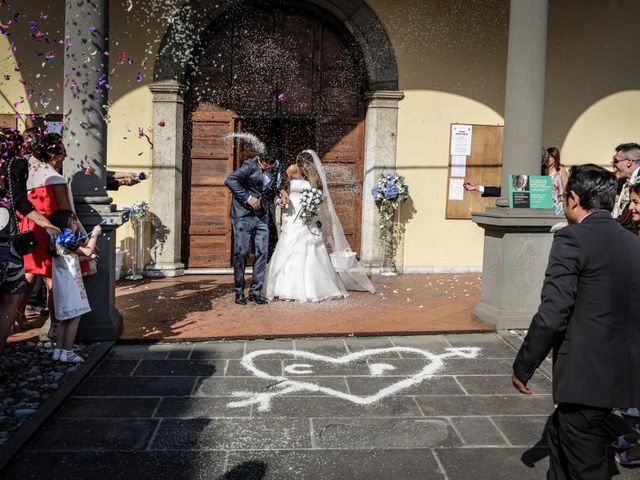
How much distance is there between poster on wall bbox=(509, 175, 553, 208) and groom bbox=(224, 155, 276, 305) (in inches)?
110

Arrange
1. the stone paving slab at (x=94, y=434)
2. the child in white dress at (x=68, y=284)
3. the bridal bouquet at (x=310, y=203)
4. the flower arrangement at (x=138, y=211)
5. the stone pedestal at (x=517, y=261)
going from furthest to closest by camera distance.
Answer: the flower arrangement at (x=138, y=211)
the bridal bouquet at (x=310, y=203)
the stone pedestal at (x=517, y=261)
the child in white dress at (x=68, y=284)
the stone paving slab at (x=94, y=434)

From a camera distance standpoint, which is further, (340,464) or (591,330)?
(340,464)


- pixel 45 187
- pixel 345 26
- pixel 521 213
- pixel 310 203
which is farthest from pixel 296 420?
pixel 345 26

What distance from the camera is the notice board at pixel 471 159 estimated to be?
10297 millimetres

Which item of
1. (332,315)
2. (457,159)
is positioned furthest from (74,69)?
(457,159)

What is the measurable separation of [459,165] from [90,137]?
5.93 m

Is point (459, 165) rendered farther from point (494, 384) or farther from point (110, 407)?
point (110, 407)

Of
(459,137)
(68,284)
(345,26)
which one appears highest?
(345,26)

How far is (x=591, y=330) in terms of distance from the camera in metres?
3.00

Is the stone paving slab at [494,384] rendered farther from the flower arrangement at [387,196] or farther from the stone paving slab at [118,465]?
the flower arrangement at [387,196]

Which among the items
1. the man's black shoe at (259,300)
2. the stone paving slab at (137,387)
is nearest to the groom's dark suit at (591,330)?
the stone paving slab at (137,387)

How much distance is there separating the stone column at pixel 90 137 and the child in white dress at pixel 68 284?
0.43 m

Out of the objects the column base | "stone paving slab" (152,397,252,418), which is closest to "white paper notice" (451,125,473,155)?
the column base

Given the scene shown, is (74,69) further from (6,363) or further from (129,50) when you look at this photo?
(129,50)
